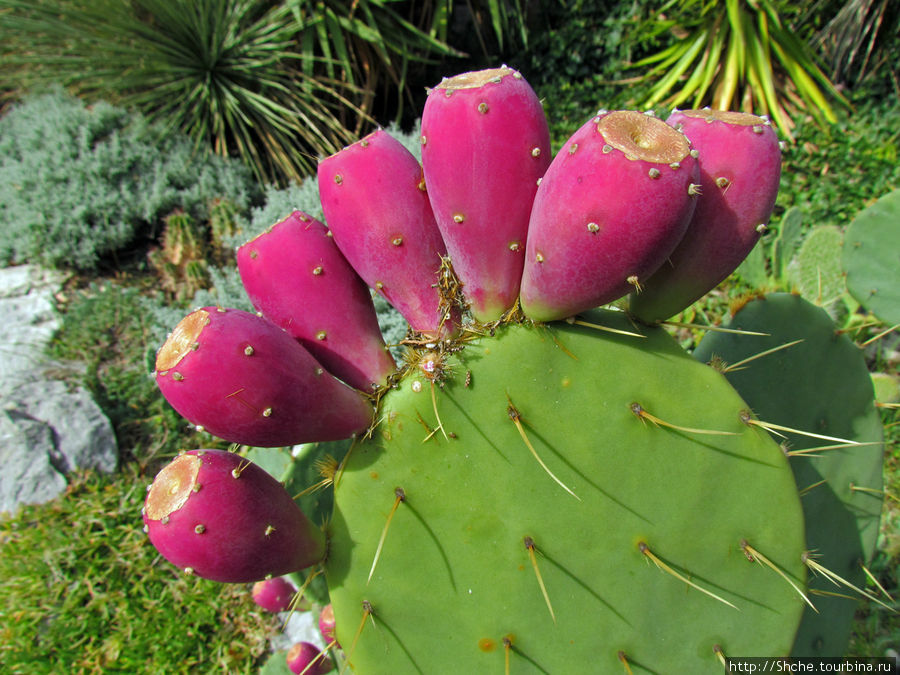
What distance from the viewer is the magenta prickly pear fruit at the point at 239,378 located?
2.25 feet

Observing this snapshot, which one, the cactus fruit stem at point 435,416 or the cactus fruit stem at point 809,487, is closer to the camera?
the cactus fruit stem at point 435,416

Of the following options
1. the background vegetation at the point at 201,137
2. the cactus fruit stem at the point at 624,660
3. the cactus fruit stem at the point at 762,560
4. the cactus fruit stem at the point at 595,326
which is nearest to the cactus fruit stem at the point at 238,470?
the cactus fruit stem at the point at 595,326

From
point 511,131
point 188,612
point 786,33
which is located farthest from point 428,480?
point 786,33

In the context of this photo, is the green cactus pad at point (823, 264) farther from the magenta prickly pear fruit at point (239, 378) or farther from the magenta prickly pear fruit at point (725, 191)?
the magenta prickly pear fruit at point (239, 378)

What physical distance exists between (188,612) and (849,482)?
2.35 metres

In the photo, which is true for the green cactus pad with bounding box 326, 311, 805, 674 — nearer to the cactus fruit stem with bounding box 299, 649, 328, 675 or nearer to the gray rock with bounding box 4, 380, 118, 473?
the cactus fruit stem with bounding box 299, 649, 328, 675

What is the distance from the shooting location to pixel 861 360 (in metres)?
1.27

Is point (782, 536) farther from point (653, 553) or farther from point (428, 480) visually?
point (428, 480)

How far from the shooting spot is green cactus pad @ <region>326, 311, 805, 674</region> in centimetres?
85

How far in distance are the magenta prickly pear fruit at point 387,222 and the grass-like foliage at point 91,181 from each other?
11.4 feet

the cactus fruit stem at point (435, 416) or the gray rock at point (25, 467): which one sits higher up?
the cactus fruit stem at point (435, 416)

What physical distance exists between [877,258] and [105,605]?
9.91ft

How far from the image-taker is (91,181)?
3934 mm

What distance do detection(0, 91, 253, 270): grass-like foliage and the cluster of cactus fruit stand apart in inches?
137
